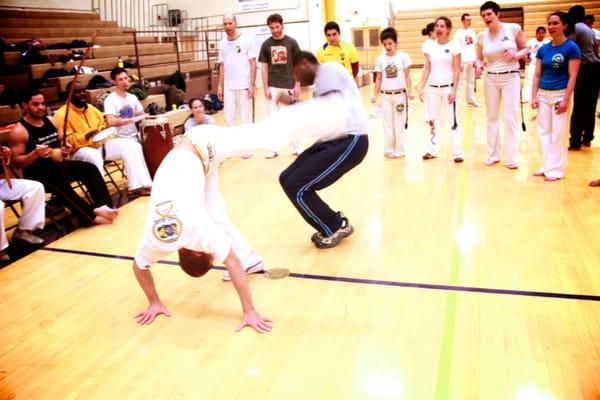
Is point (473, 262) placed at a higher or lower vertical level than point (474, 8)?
lower

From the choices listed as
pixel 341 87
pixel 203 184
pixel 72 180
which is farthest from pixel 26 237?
pixel 341 87

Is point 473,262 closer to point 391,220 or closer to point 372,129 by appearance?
point 391,220

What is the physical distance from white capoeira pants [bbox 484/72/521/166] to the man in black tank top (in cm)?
415

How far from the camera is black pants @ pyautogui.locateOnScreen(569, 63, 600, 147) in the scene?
6.08 metres

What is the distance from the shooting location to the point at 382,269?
3.62m

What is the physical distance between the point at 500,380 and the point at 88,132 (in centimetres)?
458

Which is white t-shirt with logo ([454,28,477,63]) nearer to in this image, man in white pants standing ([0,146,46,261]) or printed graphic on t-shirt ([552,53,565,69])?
printed graphic on t-shirt ([552,53,565,69])

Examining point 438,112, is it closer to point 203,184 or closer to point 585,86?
point 585,86

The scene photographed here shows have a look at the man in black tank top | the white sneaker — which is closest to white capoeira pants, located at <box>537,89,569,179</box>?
the white sneaker

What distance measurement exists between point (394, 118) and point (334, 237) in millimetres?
2809

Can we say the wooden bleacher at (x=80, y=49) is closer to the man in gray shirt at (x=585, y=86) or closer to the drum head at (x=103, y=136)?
the drum head at (x=103, y=136)

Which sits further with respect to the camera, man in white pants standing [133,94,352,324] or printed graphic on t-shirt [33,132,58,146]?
printed graphic on t-shirt [33,132,58,146]

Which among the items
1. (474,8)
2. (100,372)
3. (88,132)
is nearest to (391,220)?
(100,372)

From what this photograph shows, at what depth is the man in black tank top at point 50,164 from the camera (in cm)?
452
